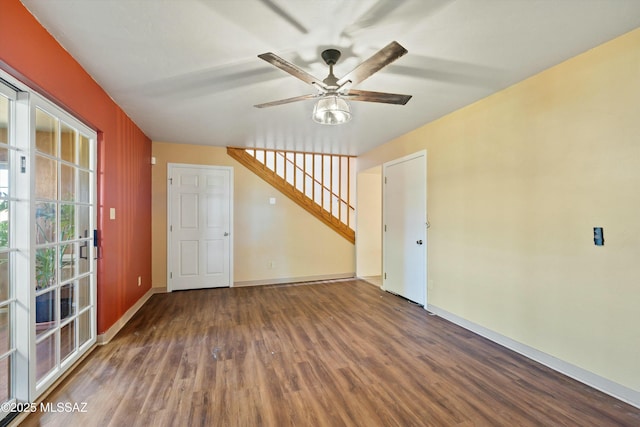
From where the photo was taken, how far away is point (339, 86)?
1873mm

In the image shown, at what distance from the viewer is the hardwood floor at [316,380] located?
5.42 ft

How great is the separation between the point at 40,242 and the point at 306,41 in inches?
89.6

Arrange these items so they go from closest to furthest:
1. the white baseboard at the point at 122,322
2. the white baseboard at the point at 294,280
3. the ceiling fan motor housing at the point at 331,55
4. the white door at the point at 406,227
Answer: the ceiling fan motor housing at the point at 331,55 < the white baseboard at the point at 122,322 < the white door at the point at 406,227 < the white baseboard at the point at 294,280

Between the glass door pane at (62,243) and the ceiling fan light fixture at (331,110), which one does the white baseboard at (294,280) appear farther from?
the ceiling fan light fixture at (331,110)

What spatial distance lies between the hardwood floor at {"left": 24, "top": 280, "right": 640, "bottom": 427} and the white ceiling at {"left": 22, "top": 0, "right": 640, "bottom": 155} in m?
2.42

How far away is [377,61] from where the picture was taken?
1563mm

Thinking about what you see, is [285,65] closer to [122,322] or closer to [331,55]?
→ [331,55]

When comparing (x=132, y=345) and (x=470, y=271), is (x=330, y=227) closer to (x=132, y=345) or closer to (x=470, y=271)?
(x=470, y=271)

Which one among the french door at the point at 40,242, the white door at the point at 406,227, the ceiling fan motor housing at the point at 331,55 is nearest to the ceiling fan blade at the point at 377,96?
the ceiling fan motor housing at the point at 331,55

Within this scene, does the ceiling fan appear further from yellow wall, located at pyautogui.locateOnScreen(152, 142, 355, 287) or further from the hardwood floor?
yellow wall, located at pyautogui.locateOnScreen(152, 142, 355, 287)

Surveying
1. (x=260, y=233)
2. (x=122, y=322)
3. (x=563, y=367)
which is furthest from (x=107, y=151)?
(x=563, y=367)

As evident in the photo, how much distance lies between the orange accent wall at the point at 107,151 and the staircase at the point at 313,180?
1704mm

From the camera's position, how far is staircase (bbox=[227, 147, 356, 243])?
16.2ft

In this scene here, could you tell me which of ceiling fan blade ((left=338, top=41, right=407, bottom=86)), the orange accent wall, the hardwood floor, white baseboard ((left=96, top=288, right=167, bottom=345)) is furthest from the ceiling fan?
white baseboard ((left=96, top=288, right=167, bottom=345))
